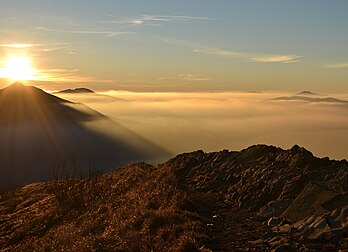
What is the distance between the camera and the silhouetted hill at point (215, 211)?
14914mm

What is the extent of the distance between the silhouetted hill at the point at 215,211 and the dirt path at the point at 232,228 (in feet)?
0.12

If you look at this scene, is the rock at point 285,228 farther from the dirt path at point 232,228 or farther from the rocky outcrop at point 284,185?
the dirt path at point 232,228

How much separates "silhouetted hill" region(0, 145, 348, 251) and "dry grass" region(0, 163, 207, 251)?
0.05 meters

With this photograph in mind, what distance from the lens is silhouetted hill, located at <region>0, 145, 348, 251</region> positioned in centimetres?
1491

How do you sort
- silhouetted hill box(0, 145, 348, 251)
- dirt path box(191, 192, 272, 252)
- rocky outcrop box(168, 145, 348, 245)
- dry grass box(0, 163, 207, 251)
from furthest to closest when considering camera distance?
dry grass box(0, 163, 207, 251) → rocky outcrop box(168, 145, 348, 245) → silhouetted hill box(0, 145, 348, 251) → dirt path box(191, 192, 272, 252)

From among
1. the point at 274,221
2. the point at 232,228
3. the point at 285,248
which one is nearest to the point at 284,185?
the point at 274,221

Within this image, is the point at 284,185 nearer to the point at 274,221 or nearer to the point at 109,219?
the point at 274,221

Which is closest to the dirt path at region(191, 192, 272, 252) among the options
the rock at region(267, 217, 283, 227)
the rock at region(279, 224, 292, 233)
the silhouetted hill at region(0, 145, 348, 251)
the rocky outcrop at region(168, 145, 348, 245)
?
the silhouetted hill at region(0, 145, 348, 251)

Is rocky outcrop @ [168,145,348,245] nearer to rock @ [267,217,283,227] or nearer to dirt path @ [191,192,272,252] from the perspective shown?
rock @ [267,217,283,227]

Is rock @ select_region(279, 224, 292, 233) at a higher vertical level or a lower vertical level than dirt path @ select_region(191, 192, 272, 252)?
higher

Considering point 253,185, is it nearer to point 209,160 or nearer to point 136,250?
point 136,250

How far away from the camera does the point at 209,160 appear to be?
1399 inches

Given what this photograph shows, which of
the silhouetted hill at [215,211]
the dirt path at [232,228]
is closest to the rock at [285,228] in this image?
the silhouetted hill at [215,211]

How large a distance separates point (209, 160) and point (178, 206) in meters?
15.9
